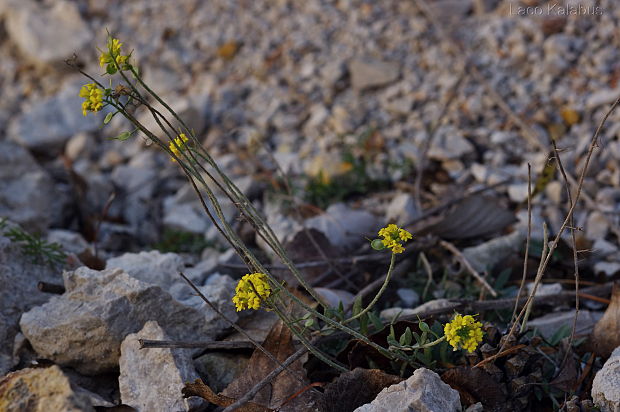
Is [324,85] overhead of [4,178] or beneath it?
beneath

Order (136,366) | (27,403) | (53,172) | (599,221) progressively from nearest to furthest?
(27,403) < (136,366) < (599,221) < (53,172)

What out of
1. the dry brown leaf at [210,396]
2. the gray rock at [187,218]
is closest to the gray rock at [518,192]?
the gray rock at [187,218]

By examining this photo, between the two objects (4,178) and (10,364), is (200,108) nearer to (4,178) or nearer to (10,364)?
(4,178)

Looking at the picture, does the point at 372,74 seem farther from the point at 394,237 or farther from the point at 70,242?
the point at 394,237

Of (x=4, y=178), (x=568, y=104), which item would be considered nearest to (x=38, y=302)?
(x=4, y=178)

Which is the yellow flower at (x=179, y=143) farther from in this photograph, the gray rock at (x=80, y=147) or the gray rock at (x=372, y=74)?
the gray rock at (x=80, y=147)

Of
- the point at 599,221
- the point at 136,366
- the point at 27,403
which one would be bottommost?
the point at 599,221

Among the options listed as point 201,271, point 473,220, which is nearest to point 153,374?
point 201,271
